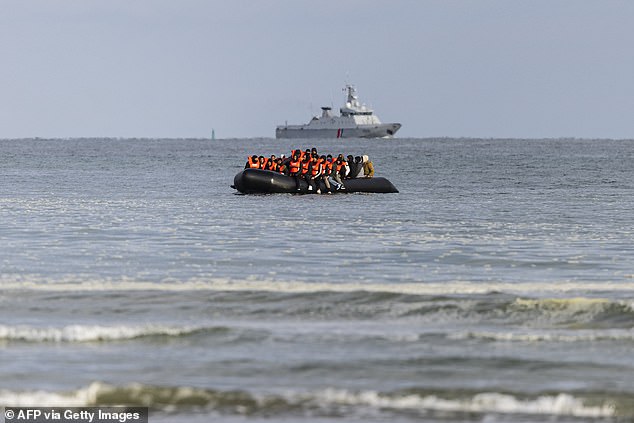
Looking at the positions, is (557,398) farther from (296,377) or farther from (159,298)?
(159,298)

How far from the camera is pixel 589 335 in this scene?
12.0 metres

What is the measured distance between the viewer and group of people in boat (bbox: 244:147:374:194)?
3759 cm

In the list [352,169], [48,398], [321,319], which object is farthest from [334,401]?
[352,169]

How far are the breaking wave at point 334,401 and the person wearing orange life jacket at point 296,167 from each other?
27.9 meters

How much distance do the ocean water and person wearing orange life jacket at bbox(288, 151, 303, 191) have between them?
10411 mm

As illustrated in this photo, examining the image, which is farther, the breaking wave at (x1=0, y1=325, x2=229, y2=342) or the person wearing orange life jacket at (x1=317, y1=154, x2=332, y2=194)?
the person wearing orange life jacket at (x1=317, y1=154, x2=332, y2=194)

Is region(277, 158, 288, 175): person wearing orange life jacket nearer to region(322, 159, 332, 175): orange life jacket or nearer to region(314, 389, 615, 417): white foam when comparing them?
region(322, 159, 332, 175): orange life jacket

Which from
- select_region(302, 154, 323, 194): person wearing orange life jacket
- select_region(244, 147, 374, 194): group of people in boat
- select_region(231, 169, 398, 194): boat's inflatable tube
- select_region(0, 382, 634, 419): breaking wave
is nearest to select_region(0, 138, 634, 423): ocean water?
select_region(0, 382, 634, 419): breaking wave

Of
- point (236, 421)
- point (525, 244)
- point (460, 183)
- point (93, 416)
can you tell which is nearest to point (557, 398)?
point (236, 421)

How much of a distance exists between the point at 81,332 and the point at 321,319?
285 centimetres

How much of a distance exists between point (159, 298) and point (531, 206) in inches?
873

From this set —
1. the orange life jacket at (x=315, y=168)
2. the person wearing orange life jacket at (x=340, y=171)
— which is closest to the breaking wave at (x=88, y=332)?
the orange life jacket at (x=315, y=168)

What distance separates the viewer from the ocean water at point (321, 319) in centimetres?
942

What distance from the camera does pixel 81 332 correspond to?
11758 millimetres
